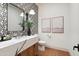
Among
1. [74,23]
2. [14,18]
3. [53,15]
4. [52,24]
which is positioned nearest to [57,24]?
[52,24]

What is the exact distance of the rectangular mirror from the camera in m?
2.05

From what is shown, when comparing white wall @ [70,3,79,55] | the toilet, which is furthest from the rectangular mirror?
white wall @ [70,3,79,55]

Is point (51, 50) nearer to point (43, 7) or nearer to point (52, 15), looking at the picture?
point (52, 15)

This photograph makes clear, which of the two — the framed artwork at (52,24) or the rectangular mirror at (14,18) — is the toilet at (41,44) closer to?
the framed artwork at (52,24)

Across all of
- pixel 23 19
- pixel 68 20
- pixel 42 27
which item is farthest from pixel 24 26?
pixel 68 20

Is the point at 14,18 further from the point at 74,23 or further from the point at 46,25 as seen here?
the point at 74,23

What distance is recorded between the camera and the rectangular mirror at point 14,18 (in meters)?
2.05

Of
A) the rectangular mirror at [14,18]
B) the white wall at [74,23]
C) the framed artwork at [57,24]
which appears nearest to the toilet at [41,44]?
the framed artwork at [57,24]

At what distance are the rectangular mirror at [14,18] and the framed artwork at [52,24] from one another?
0.59 meters

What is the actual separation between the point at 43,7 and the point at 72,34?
1.09 meters

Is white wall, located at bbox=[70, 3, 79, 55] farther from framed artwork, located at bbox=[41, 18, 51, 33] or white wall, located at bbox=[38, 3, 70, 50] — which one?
framed artwork, located at bbox=[41, 18, 51, 33]

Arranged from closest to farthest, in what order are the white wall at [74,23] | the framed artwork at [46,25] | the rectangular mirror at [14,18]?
1. the rectangular mirror at [14,18]
2. the white wall at [74,23]
3. the framed artwork at [46,25]

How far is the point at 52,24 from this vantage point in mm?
Result: 2637

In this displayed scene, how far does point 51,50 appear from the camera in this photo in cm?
267
